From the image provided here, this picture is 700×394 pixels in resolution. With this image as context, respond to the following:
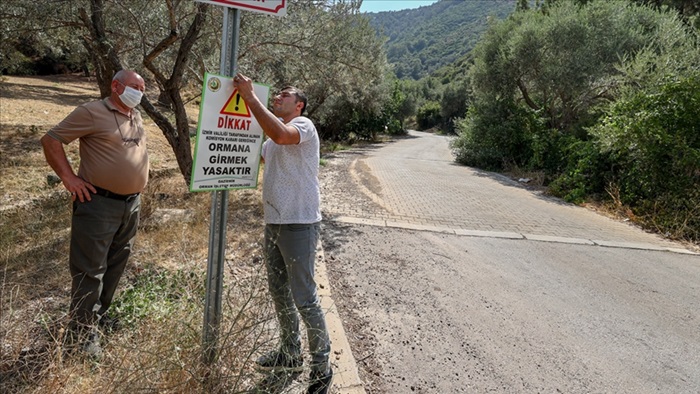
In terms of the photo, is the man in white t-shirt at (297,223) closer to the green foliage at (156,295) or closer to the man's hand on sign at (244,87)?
the man's hand on sign at (244,87)

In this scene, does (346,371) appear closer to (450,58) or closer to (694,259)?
(694,259)

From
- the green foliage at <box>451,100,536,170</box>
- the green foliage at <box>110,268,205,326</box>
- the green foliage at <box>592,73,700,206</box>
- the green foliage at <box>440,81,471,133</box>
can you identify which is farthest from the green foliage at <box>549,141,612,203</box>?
the green foliage at <box>440,81,471,133</box>

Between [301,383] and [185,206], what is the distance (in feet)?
15.4

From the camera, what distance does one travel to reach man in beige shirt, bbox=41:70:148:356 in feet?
8.59

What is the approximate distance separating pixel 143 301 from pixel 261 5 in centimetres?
236

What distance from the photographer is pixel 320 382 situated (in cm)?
250

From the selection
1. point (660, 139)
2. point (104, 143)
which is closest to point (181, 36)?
point (104, 143)

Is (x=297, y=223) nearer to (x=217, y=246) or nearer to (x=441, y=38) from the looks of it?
(x=217, y=246)

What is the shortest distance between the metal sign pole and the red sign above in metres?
0.06

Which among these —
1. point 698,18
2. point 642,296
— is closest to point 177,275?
point 642,296

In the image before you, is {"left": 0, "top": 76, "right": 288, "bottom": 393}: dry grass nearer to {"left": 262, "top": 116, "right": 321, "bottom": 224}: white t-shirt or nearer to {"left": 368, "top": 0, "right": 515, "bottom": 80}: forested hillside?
{"left": 262, "top": 116, "right": 321, "bottom": 224}: white t-shirt

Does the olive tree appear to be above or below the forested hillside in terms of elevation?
below

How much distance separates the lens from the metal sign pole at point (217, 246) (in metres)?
2.04

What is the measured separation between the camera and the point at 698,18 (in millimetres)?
14641
